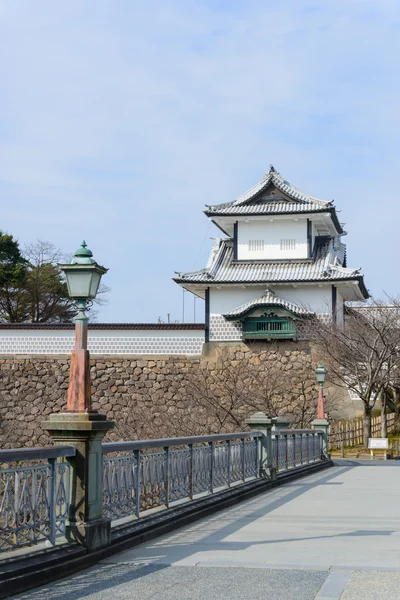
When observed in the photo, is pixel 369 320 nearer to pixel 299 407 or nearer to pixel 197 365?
pixel 299 407

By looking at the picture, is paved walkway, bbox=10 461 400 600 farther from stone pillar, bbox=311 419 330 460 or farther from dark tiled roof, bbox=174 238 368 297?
dark tiled roof, bbox=174 238 368 297

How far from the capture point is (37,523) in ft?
23.8

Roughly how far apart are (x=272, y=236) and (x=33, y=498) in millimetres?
34080

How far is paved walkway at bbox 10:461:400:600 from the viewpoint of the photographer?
6.58m

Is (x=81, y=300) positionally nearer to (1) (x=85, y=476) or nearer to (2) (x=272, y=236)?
(1) (x=85, y=476)

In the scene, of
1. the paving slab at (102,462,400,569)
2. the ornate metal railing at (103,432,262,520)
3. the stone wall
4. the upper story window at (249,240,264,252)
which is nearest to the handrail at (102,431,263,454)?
the ornate metal railing at (103,432,262,520)

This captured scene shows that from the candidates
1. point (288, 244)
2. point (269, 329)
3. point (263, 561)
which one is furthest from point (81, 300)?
point (288, 244)

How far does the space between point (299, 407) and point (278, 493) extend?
2244 centimetres

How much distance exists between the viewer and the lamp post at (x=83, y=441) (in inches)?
309

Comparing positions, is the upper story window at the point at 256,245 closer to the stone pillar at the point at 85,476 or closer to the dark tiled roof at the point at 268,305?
the dark tiled roof at the point at 268,305

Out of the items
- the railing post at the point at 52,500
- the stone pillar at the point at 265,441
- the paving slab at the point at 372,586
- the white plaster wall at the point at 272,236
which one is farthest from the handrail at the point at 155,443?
the white plaster wall at the point at 272,236

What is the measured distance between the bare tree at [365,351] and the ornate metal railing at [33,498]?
25.1 metres

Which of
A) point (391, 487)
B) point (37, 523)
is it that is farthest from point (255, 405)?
point (37, 523)

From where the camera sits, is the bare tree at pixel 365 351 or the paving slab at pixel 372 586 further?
the bare tree at pixel 365 351
